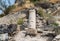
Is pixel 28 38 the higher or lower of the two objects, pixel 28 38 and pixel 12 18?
the lower

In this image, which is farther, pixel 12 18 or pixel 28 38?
pixel 12 18

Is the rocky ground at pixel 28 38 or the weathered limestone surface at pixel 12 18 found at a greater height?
the weathered limestone surface at pixel 12 18

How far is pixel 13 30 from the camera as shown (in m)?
16.1

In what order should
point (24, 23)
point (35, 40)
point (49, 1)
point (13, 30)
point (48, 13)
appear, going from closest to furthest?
point (35, 40), point (13, 30), point (24, 23), point (48, 13), point (49, 1)

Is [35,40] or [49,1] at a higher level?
[49,1]

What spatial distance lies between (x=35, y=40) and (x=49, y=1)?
7.52 meters

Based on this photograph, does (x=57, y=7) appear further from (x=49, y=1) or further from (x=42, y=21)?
(x=42, y=21)

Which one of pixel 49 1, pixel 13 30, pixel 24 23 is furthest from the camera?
pixel 49 1

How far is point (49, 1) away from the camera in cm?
2208

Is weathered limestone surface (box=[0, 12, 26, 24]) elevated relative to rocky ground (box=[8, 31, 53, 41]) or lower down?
elevated

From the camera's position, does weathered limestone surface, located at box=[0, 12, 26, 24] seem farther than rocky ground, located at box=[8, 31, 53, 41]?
Yes

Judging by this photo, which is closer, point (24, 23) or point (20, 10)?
point (24, 23)

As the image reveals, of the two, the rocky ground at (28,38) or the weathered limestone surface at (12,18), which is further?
the weathered limestone surface at (12,18)

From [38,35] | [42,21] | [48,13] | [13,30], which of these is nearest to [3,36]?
[13,30]
